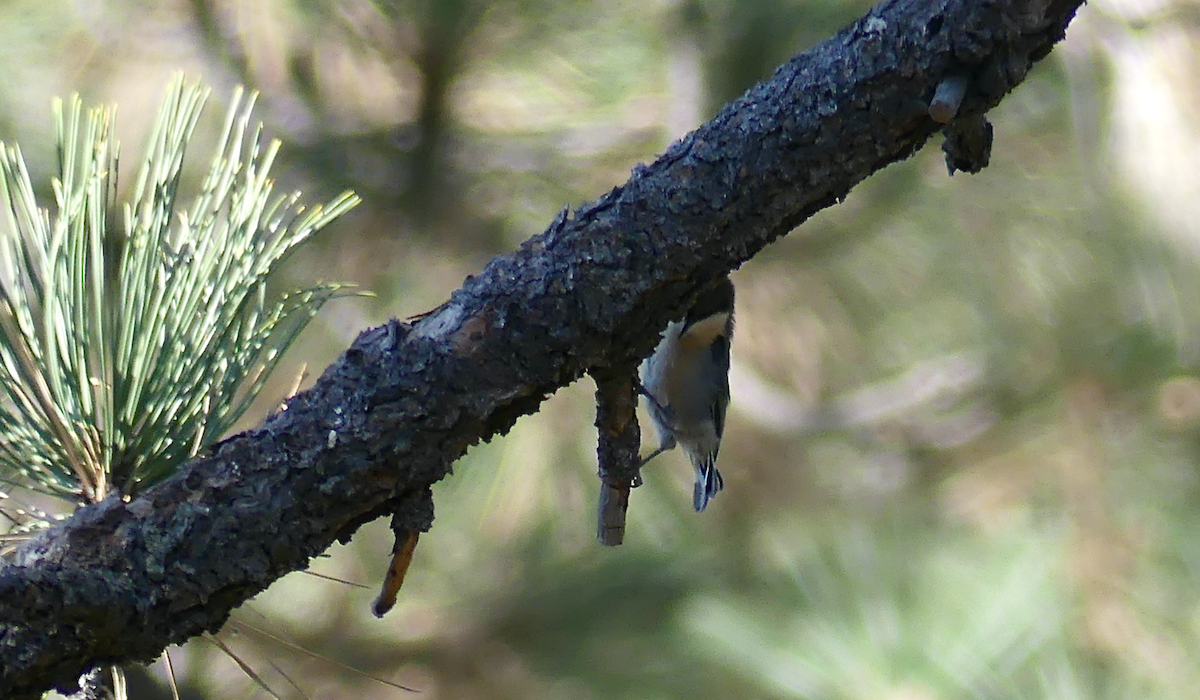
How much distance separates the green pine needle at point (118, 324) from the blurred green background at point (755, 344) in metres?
0.43

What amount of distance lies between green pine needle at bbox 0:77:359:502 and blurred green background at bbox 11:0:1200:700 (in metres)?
0.43

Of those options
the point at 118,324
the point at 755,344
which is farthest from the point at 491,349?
the point at 755,344

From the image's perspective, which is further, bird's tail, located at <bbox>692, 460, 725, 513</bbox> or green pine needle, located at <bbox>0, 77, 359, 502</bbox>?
bird's tail, located at <bbox>692, 460, 725, 513</bbox>

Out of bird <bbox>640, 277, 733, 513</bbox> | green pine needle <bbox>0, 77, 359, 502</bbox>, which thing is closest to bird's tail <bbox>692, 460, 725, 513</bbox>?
bird <bbox>640, 277, 733, 513</bbox>

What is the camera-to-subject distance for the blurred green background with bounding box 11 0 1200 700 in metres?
1.11

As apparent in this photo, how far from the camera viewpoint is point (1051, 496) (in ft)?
4.23

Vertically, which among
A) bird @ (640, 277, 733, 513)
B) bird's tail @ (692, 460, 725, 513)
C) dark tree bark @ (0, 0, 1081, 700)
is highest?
bird @ (640, 277, 733, 513)

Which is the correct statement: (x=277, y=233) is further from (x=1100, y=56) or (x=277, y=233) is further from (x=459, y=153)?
(x=1100, y=56)

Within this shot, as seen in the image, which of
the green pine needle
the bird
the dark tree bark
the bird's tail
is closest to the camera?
the dark tree bark

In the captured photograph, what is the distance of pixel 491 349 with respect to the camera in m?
0.57

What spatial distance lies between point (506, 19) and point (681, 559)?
2.42 ft

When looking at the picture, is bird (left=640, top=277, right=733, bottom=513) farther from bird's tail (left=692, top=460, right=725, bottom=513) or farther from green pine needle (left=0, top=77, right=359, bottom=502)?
green pine needle (left=0, top=77, right=359, bottom=502)

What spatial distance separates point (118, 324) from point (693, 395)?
0.59 m

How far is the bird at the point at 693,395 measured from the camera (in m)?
1.07
